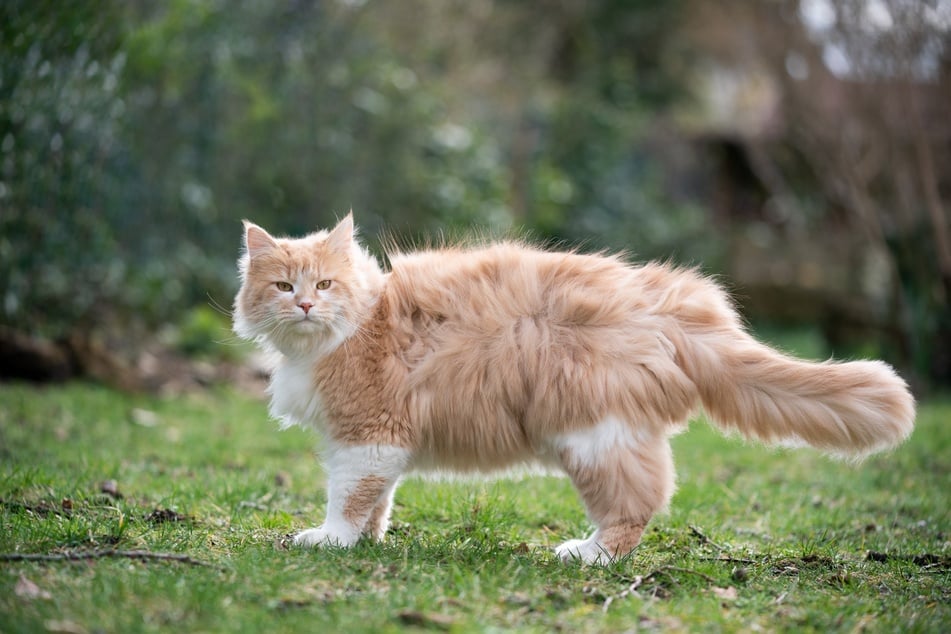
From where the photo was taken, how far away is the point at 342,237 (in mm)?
3908

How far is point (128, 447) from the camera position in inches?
223

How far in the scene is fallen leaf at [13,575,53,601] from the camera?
2785 millimetres

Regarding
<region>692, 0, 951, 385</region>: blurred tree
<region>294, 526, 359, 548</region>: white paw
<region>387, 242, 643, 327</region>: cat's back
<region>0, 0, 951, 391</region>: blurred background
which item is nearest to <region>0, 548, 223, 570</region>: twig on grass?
<region>294, 526, 359, 548</region>: white paw

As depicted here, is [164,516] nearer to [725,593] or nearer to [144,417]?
[725,593]

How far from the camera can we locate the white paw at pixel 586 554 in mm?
3473

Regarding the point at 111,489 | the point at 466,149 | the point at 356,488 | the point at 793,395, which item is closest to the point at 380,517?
the point at 356,488

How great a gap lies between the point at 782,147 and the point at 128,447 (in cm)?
1084

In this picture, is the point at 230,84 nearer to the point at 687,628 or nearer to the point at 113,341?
the point at 113,341

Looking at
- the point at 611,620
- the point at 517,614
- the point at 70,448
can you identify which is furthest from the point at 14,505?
the point at 611,620

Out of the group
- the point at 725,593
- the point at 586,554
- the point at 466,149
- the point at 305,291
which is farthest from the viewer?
the point at 466,149

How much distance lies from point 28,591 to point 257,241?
1.68m

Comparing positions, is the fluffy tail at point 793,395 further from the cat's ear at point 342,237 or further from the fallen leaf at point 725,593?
A: the cat's ear at point 342,237

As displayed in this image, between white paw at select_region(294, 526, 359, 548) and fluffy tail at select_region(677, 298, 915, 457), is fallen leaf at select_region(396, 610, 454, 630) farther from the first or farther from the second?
fluffy tail at select_region(677, 298, 915, 457)

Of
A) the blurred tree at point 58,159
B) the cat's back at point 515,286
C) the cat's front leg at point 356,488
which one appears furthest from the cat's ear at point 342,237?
the blurred tree at point 58,159
